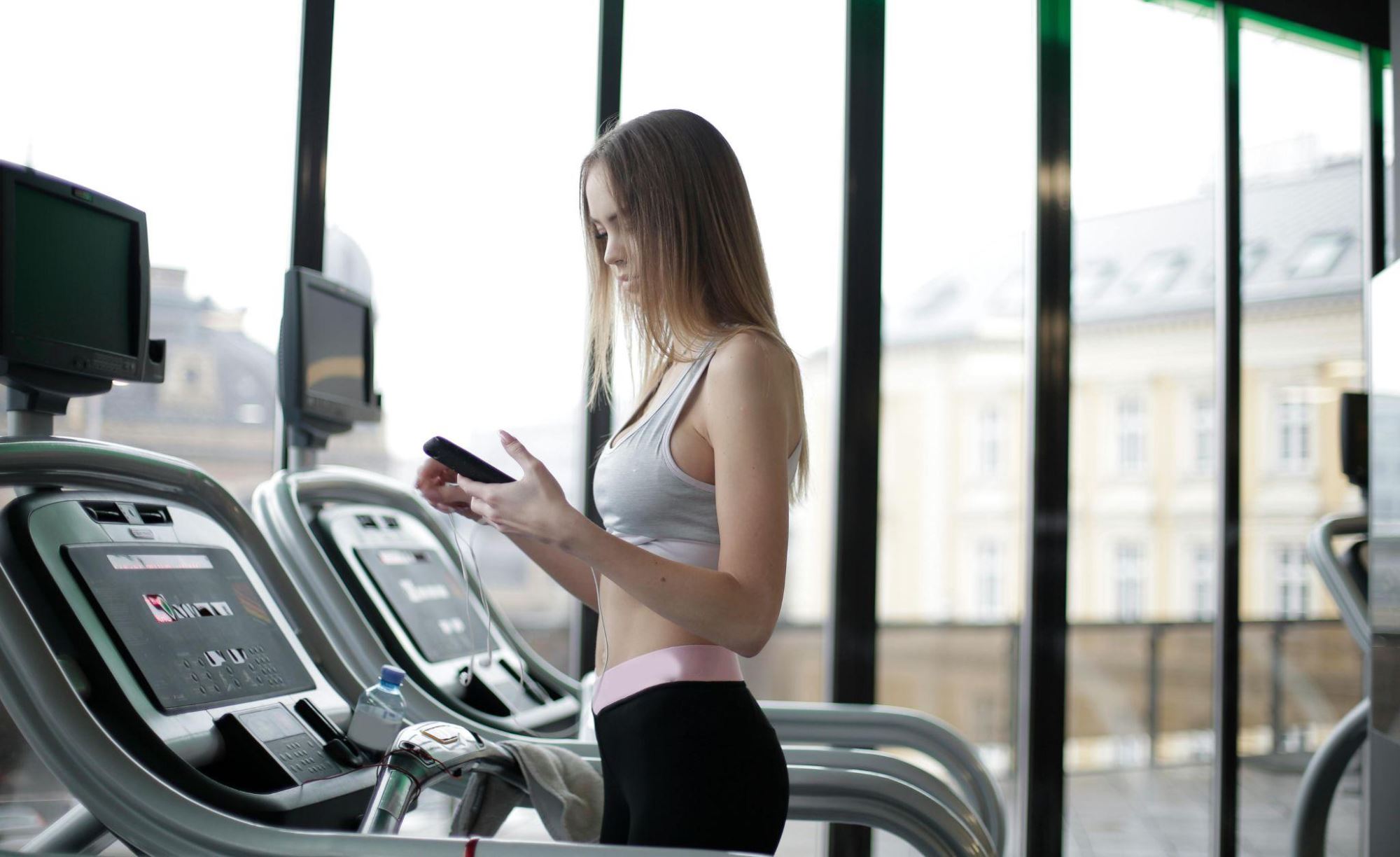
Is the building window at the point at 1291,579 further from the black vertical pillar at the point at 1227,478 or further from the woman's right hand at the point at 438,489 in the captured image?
the woman's right hand at the point at 438,489

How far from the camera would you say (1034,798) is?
3.38 meters

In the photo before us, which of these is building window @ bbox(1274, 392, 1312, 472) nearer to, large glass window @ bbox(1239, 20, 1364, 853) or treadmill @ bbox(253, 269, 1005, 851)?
large glass window @ bbox(1239, 20, 1364, 853)

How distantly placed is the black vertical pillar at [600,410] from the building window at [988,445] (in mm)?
10698

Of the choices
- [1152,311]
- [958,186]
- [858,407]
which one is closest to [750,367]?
[858,407]

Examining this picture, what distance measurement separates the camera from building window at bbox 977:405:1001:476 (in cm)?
1324

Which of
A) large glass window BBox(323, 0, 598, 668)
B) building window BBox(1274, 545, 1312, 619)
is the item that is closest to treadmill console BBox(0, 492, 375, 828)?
large glass window BBox(323, 0, 598, 668)

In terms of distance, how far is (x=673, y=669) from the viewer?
1127 mm

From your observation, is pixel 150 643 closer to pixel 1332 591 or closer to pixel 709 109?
pixel 709 109

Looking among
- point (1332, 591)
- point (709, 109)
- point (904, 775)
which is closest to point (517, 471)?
point (709, 109)

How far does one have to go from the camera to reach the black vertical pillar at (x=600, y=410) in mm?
2770

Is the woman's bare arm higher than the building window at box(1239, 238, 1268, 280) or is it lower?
lower

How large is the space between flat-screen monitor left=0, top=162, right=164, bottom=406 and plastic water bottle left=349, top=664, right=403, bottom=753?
0.55 meters

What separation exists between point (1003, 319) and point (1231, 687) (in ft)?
4.71

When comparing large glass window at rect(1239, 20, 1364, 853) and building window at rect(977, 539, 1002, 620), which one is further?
building window at rect(977, 539, 1002, 620)
